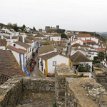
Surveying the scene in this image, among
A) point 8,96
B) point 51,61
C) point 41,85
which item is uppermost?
point 8,96

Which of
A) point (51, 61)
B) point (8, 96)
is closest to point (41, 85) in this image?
point (8, 96)

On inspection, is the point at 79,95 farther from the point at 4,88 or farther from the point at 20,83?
the point at 20,83

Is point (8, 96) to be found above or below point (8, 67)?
above

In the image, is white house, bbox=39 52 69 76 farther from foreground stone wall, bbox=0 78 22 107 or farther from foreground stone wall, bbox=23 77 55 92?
foreground stone wall, bbox=0 78 22 107

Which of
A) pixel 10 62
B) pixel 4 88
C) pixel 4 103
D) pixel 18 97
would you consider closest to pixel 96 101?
pixel 4 103

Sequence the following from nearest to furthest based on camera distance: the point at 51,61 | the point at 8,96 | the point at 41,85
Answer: the point at 8,96, the point at 41,85, the point at 51,61

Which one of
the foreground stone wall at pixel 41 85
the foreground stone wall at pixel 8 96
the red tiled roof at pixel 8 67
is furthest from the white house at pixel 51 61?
the foreground stone wall at pixel 8 96

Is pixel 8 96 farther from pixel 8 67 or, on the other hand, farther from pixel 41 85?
pixel 8 67

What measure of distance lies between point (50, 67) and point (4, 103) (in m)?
29.8

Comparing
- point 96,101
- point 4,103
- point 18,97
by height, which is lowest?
point 18,97

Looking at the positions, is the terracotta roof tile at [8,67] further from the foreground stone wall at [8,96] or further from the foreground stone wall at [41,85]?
the foreground stone wall at [8,96]

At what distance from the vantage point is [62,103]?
6195 millimetres

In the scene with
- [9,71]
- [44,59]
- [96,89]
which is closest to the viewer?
[96,89]

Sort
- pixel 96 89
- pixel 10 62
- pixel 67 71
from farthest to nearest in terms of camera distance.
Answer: pixel 10 62 → pixel 67 71 → pixel 96 89
